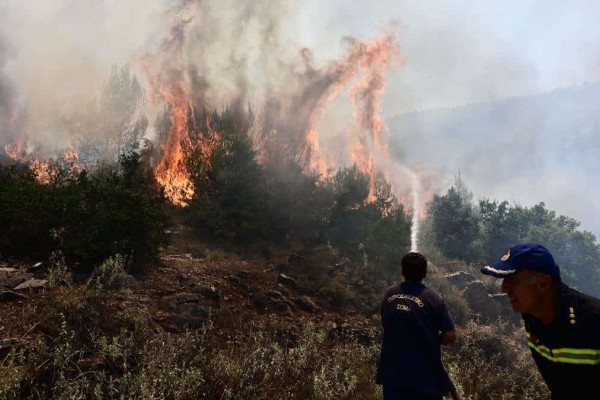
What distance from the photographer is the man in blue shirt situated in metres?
3.27

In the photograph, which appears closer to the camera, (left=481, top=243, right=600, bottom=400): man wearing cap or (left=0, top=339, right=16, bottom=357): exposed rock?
(left=481, top=243, right=600, bottom=400): man wearing cap

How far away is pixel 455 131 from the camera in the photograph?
572 ft

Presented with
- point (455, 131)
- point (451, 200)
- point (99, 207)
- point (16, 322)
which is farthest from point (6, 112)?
point (455, 131)

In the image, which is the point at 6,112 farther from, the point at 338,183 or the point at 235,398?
the point at 235,398

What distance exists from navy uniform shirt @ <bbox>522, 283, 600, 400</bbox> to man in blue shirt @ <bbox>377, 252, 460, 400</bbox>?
5.06 ft

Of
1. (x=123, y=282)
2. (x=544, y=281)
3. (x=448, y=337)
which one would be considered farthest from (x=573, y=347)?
(x=123, y=282)

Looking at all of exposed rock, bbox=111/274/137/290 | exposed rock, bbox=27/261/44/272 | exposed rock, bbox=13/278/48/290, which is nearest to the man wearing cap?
exposed rock, bbox=111/274/137/290

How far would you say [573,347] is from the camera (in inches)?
65.5

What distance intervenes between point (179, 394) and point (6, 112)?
147 ft

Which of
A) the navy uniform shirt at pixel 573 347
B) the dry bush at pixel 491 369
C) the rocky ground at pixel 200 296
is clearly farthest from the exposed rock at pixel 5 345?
the dry bush at pixel 491 369

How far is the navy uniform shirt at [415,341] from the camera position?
10.7ft

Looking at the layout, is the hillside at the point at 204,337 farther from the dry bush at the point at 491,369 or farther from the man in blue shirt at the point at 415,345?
the man in blue shirt at the point at 415,345

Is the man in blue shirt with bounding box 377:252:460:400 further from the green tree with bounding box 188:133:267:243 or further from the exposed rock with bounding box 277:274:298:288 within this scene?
the green tree with bounding box 188:133:267:243

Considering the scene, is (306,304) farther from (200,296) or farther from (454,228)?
(454,228)
